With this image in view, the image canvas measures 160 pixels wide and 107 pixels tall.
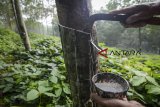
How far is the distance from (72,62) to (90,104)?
45 centimetres

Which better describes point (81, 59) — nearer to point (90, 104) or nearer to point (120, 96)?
point (90, 104)

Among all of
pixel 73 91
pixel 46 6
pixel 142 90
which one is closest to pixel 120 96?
pixel 73 91

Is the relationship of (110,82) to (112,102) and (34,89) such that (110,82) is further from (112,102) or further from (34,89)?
(34,89)

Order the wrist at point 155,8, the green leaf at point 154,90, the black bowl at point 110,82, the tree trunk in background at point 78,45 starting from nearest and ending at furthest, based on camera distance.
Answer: the wrist at point 155,8
the black bowl at point 110,82
the tree trunk in background at point 78,45
the green leaf at point 154,90

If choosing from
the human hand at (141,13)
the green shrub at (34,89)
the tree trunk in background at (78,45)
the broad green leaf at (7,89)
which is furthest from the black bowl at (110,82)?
the broad green leaf at (7,89)

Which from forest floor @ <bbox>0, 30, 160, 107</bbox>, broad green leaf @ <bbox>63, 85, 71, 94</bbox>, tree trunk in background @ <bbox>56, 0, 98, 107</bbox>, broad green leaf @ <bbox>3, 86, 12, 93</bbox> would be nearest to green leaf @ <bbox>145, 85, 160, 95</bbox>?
forest floor @ <bbox>0, 30, 160, 107</bbox>

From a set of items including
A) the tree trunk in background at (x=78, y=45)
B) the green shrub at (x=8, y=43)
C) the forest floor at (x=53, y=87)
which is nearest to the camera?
the tree trunk in background at (x=78, y=45)

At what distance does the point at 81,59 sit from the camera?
163 centimetres

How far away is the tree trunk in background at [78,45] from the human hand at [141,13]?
0.40 metres

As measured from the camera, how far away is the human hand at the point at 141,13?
42.2 inches

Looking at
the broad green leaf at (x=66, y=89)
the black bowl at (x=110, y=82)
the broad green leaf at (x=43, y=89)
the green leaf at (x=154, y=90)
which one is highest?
the black bowl at (x=110, y=82)

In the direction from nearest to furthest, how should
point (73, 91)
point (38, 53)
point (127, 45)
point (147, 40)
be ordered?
point (73, 91) < point (38, 53) < point (147, 40) < point (127, 45)

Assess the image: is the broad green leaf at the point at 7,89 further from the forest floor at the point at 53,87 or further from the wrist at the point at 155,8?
the wrist at the point at 155,8

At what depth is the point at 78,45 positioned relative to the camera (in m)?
1.59
